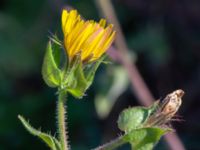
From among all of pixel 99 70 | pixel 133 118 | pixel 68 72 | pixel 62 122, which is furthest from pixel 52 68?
pixel 99 70

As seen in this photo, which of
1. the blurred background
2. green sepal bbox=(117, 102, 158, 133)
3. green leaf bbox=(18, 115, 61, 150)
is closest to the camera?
green leaf bbox=(18, 115, 61, 150)

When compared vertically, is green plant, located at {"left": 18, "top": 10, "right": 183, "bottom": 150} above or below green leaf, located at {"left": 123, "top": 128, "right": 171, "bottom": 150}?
above

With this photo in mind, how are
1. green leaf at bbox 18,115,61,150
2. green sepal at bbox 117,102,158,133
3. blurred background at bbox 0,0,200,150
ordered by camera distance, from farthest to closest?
blurred background at bbox 0,0,200,150 < green sepal at bbox 117,102,158,133 < green leaf at bbox 18,115,61,150

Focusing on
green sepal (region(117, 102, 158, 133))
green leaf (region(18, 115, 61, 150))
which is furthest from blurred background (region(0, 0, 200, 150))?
green leaf (region(18, 115, 61, 150))

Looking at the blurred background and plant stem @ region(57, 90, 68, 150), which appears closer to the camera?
plant stem @ region(57, 90, 68, 150)

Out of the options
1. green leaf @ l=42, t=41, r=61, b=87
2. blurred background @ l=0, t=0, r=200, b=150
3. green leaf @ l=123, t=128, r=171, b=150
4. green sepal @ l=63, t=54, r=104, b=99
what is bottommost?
green leaf @ l=123, t=128, r=171, b=150

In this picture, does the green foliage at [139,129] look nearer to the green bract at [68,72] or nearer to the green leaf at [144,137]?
the green leaf at [144,137]

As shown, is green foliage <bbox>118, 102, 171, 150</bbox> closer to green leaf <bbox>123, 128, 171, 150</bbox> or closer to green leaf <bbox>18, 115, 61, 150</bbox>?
green leaf <bbox>123, 128, 171, 150</bbox>
